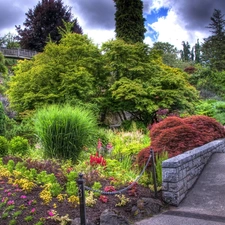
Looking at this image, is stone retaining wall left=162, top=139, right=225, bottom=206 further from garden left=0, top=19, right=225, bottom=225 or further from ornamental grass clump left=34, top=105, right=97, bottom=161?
ornamental grass clump left=34, top=105, right=97, bottom=161

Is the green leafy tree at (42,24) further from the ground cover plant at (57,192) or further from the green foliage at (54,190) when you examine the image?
the green foliage at (54,190)

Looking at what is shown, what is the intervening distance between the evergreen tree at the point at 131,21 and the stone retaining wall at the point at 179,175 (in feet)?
43.9

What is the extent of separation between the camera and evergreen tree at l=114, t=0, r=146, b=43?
17.8 meters

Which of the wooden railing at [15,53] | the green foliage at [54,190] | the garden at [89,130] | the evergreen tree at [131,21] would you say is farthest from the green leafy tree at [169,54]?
the green foliage at [54,190]

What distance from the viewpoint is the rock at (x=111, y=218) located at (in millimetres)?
3480

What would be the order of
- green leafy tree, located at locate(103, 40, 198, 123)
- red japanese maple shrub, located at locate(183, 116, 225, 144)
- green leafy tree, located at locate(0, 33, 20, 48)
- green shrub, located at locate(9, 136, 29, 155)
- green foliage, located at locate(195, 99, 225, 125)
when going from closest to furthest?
green shrub, located at locate(9, 136, 29, 155), red japanese maple shrub, located at locate(183, 116, 225, 144), green leafy tree, located at locate(103, 40, 198, 123), green foliage, located at locate(195, 99, 225, 125), green leafy tree, located at locate(0, 33, 20, 48)

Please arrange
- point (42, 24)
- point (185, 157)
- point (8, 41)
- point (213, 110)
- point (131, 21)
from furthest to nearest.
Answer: point (8, 41) → point (42, 24) → point (131, 21) → point (213, 110) → point (185, 157)

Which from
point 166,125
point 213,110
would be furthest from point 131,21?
point 166,125

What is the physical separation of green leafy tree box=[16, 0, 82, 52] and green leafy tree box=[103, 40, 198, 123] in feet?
50.9

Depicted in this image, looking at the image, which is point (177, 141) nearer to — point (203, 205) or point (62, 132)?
point (203, 205)

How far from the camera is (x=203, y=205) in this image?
15.1ft

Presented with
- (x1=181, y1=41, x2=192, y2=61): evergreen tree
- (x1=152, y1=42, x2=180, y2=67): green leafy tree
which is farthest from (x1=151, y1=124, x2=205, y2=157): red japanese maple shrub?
(x1=181, y1=41, x2=192, y2=61): evergreen tree

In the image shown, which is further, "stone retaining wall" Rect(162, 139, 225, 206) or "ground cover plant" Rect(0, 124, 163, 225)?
"stone retaining wall" Rect(162, 139, 225, 206)

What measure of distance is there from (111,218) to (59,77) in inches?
308
